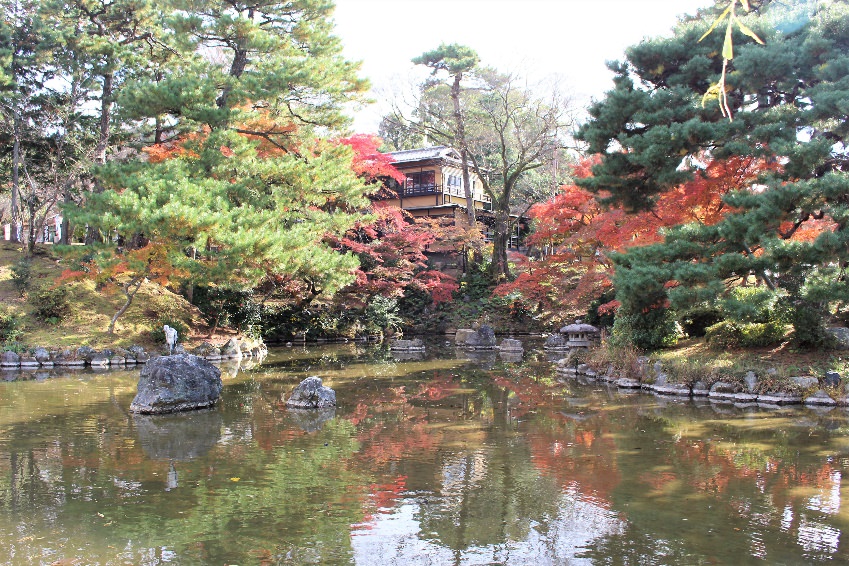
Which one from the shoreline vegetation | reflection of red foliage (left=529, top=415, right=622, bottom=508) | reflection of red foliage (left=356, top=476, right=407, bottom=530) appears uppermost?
the shoreline vegetation

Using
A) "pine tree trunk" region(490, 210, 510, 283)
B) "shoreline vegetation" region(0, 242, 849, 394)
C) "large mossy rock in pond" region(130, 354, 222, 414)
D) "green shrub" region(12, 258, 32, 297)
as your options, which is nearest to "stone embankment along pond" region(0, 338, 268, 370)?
"shoreline vegetation" region(0, 242, 849, 394)

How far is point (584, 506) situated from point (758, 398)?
22.7ft

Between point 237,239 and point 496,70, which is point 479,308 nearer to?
point 496,70

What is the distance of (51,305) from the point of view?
17.1 metres

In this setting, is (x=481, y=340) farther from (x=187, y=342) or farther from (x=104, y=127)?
(x=104, y=127)

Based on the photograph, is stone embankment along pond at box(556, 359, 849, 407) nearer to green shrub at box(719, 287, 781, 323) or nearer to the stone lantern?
green shrub at box(719, 287, 781, 323)

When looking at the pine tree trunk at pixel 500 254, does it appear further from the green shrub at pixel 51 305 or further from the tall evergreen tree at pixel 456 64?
the green shrub at pixel 51 305

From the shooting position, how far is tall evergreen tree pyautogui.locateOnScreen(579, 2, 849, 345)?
10.3 m

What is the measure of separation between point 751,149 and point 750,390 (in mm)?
4151

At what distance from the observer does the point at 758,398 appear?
1117 cm

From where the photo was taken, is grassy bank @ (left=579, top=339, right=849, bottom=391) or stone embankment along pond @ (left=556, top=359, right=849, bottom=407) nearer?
stone embankment along pond @ (left=556, top=359, right=849, bottom=407)

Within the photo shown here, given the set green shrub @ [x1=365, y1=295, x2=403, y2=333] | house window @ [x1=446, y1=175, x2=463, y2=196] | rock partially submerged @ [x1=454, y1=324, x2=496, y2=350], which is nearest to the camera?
rock partially submerged @ [x1=454, y1=324, x2=496, y2=350]

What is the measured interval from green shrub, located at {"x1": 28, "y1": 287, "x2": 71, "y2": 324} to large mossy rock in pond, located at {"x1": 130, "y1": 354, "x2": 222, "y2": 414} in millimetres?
8527

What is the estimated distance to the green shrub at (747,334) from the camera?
1218cm
